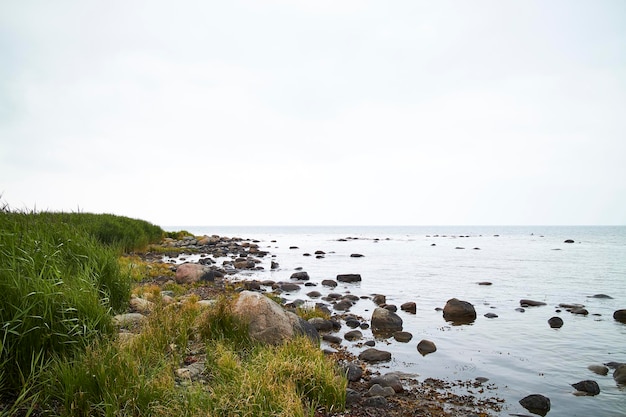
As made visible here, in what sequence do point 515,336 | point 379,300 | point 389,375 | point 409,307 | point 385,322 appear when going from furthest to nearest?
point 379,300
point 409,307
point 385,322
point 515,336
point 389,375

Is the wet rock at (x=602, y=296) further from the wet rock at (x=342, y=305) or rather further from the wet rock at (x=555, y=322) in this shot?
the wet rock at (x=342, y=305)

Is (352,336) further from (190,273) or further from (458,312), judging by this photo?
(190,273)

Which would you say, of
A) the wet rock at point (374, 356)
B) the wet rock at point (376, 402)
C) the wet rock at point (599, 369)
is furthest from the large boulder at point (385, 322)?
the wet rock at point (376, 402)

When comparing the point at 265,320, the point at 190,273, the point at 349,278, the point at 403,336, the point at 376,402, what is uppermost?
the point at 265,320

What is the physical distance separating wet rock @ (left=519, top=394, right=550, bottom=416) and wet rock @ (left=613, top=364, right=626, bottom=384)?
6.92 feet

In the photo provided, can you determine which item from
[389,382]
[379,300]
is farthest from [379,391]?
[379,300]

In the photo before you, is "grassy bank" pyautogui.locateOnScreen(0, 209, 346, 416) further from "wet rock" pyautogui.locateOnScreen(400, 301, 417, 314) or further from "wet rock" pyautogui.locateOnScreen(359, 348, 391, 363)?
"wet rock" pyautogui.locateOnScreen(400, 301, 417, 314)

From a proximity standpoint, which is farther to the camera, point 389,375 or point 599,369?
point 599,369

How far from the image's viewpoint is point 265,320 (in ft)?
23.1

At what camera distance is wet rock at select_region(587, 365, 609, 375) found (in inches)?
303

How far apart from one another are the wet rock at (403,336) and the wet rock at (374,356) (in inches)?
58.1

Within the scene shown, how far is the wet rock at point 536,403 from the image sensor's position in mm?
6043

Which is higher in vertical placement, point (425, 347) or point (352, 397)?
point (352, 397)

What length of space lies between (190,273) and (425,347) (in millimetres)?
9893
